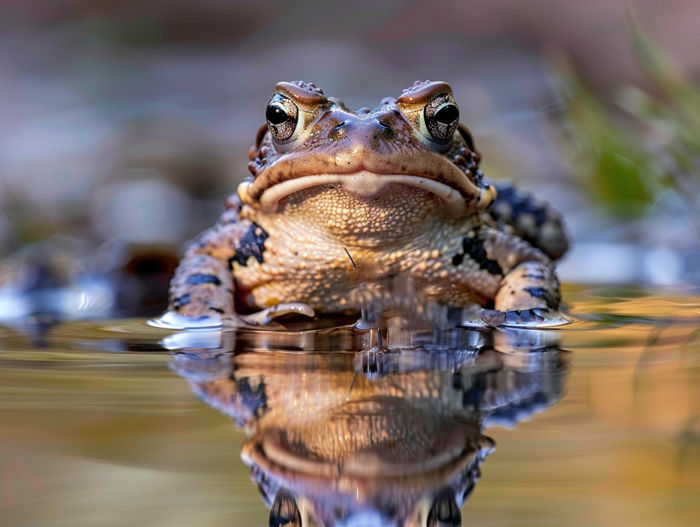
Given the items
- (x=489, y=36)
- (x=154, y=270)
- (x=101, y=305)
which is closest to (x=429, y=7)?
(x=489, y=36)

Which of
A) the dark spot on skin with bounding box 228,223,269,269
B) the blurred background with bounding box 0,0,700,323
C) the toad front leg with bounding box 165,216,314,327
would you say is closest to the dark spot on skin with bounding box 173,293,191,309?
the toad front leg with bounding box 165,216,314,327

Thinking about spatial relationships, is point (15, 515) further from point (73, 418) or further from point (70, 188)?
point (70, 188)

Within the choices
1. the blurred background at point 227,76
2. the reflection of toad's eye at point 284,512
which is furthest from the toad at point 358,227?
the blurred background at point 227,76

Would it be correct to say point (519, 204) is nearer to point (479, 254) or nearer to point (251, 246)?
point (479, 254)

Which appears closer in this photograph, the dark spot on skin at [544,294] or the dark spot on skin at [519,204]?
the dark spot on skin at [544,294]

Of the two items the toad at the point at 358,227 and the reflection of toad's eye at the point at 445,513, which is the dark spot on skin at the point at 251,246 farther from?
the reflection of toad's eye at the point at 445,513

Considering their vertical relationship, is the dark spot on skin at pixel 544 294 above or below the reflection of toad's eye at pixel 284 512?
above
